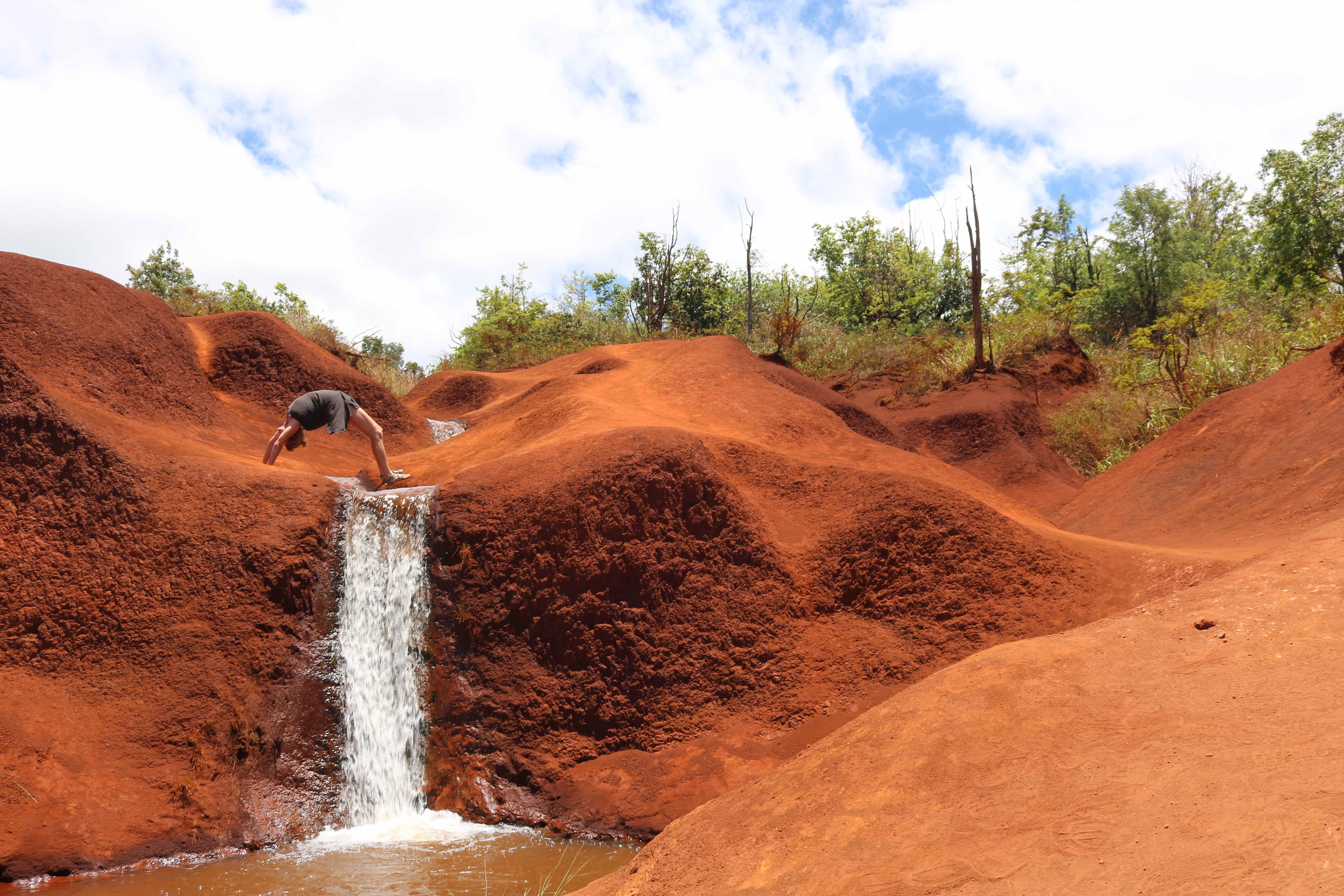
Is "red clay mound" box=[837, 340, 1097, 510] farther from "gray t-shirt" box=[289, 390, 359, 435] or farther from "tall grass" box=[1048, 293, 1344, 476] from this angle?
"gray t-shirt" box=[289, 390, 359, 435]

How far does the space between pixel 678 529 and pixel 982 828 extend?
4.26 metres

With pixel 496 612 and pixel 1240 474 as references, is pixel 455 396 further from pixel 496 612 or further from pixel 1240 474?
pixel 1240 474

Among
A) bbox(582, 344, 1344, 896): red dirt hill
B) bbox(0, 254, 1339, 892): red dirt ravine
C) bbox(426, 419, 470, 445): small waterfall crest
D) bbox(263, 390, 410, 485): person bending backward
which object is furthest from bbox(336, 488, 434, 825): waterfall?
bbox(426, 419, 470, 445): small waterfall crest

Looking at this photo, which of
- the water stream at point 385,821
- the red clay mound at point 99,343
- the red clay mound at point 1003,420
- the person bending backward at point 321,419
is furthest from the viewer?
the red clay mound at point 1003,420

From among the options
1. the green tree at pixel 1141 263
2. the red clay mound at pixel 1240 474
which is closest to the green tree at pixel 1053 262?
the green tree at pixel 1141 263

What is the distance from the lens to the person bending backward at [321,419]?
817 centimetres

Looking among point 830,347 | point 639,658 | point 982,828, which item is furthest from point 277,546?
point 830,347

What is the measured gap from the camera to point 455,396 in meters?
16.1

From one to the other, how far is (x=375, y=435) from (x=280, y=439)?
0.98 metres

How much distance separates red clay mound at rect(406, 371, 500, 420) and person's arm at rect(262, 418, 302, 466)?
7.12 metres

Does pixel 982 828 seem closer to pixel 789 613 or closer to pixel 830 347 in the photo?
pixel 789 613

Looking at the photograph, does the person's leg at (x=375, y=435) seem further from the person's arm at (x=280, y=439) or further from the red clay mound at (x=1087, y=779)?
the red clay mound at (x=1087, y=779)

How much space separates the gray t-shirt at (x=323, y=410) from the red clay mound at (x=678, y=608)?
4.93 feet

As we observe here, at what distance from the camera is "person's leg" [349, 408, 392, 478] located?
7906 mm
